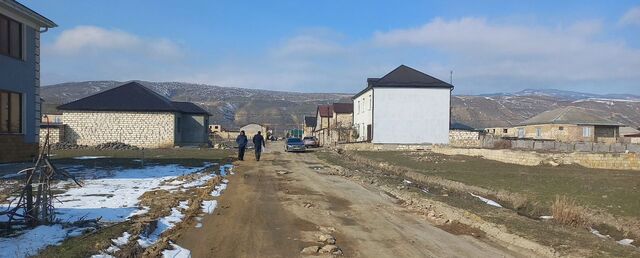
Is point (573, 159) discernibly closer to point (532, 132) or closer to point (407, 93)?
point (407, 93)

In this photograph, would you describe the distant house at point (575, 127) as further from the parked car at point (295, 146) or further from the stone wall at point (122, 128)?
the stone wall at point (122, 128)

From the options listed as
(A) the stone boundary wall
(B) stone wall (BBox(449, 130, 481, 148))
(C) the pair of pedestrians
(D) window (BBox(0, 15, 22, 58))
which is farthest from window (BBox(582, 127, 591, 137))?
(D) window (BBox(0, 15, 22, 58))

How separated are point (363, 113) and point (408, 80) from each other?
26.5ft

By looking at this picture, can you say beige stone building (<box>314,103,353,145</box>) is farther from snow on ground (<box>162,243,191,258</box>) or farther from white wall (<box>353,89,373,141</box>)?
snow on ground (<box>162,243,191,258</box>)

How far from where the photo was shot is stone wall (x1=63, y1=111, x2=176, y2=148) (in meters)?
48.3

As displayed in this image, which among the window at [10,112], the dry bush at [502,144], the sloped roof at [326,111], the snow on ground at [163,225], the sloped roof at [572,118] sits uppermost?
the sloped roof at [326,111]

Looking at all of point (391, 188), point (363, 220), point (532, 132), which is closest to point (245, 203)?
point (363, 220)

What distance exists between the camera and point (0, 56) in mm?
18875

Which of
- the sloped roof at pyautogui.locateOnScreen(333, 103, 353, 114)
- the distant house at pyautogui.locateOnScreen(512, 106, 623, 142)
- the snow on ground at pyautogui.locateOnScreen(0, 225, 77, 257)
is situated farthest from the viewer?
the sloped roof at pyautogui.locateOnScreen(333, 103, 353, 114)

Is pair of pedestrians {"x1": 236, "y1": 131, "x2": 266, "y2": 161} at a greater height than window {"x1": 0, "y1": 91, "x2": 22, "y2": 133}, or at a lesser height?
lesser

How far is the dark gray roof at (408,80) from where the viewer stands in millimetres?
49938

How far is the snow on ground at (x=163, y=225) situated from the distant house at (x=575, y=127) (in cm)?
5555

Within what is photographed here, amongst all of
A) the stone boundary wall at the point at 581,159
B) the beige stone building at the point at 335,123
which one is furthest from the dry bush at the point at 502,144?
the beige stone building at the point at 335,123

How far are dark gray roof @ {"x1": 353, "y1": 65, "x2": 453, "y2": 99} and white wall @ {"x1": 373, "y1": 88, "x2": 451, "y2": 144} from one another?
0.47 metres
